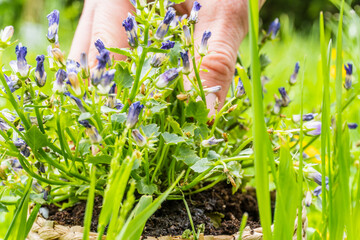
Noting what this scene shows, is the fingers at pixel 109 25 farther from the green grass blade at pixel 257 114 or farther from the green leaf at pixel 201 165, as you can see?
the green grass blade at pixel 257 114

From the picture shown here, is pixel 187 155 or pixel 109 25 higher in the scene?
pixel 109 25

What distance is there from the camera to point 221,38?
0.81 m

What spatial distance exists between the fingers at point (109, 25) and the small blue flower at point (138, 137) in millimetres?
371

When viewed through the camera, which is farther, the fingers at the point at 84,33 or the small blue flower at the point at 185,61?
the fingers at the point at 84,33

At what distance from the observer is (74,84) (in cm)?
46

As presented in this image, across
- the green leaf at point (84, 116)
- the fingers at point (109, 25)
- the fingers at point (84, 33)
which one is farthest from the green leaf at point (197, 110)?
the fingers at point (84, 33)

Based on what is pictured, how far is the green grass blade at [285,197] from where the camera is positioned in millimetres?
424

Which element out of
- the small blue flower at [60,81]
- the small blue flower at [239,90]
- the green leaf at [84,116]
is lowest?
the green leaf at [84,116]

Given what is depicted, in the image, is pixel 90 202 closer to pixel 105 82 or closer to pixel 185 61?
pixel 105 82

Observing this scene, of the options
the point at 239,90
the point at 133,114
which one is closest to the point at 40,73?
the point at 133,114

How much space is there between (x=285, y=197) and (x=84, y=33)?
0.69 meters

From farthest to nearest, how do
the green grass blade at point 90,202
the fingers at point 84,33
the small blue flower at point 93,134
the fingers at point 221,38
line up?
the fingers at point 84,33 < the fingers at point 221,38 < the small blue flower at point 93,134 < the green grass blade at point 90,202

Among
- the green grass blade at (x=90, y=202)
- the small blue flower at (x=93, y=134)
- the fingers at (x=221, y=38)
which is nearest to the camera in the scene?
the green grass blade at (x=90, y=202)

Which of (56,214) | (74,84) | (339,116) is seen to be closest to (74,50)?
(56,214)
